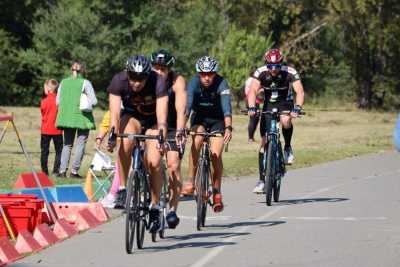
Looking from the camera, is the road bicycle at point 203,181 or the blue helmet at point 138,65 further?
the road bicycle at point 203,181

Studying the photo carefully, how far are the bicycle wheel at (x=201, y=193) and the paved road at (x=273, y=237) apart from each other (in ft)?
0.49

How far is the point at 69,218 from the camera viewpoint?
13656 mm

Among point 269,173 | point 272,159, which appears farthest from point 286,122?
point 269,173

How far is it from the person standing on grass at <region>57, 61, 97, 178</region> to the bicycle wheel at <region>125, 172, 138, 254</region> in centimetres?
862

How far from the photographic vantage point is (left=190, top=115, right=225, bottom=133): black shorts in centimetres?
1429

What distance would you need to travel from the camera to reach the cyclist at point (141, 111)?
37.6ft

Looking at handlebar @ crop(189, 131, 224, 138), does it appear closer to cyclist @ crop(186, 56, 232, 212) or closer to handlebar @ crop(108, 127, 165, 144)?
cyclist @ crop(186, 56, 232, 212)

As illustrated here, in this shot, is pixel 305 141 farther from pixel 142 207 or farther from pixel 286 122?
pixel 142 207

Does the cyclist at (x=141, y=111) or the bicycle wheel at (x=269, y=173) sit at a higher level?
the cyclist at (x=141, y=111)

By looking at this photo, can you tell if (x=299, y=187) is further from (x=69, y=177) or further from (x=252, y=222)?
(x=252, y=222)

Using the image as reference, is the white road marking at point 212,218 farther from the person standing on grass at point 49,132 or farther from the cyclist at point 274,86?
the person standing on grass at point 49,132

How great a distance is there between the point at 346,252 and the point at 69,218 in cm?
365

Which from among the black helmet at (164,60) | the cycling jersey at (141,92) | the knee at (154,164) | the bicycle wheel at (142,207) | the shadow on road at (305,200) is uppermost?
the black helmet at (164,60)

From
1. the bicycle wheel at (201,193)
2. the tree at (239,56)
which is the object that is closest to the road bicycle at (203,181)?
the bicycle wheel at (201,193)
